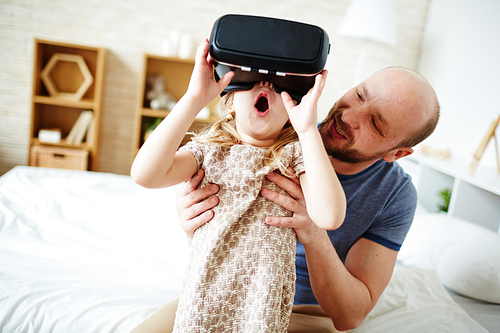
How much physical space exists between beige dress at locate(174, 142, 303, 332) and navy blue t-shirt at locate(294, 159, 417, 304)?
31 centimetres

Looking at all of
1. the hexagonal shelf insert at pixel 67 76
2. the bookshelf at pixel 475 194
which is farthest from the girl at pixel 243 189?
the hexagonal shelf insert at pixel 67 76

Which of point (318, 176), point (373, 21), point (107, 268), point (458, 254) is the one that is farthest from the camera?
point (373, 21)

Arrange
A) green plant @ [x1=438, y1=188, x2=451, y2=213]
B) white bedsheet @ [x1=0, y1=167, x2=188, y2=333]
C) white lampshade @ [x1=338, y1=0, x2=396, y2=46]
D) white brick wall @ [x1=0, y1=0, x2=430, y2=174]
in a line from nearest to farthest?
1. white bedsheet @ [x1=0, y1=167, x2=188, y2=333]
2. green plant @ [x1=438, y1=188, x2=451, y2=213]
3. white lampshade @ [x1=338, y1=0, x2=396, y2=46]
4. white brick wall @ [x1=0, y1=0, x2=430, y2=174]

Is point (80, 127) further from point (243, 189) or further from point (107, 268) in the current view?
point (243, 189)

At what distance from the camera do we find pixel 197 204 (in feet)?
2.81

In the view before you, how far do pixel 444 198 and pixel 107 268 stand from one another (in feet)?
6.63

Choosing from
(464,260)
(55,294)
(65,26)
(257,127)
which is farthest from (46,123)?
(464,260)

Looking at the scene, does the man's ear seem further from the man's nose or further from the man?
the man's nose

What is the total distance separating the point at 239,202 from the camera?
2.68 ft

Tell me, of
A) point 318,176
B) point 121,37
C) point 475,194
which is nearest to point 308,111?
point 318,176

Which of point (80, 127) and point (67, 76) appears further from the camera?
point (67, 76)

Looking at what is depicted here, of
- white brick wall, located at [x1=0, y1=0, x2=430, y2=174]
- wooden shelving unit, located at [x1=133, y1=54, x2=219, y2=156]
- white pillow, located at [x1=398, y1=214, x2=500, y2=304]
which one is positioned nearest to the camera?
white pillow, located at [x1=398, y1=214, x2=500, y2=304]

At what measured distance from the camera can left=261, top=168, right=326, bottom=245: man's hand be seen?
0.82m

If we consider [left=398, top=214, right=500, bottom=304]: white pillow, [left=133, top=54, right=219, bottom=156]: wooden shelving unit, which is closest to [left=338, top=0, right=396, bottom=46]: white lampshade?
[left=133, top=54, right=219, bottom=156]: wooden shelving unit
